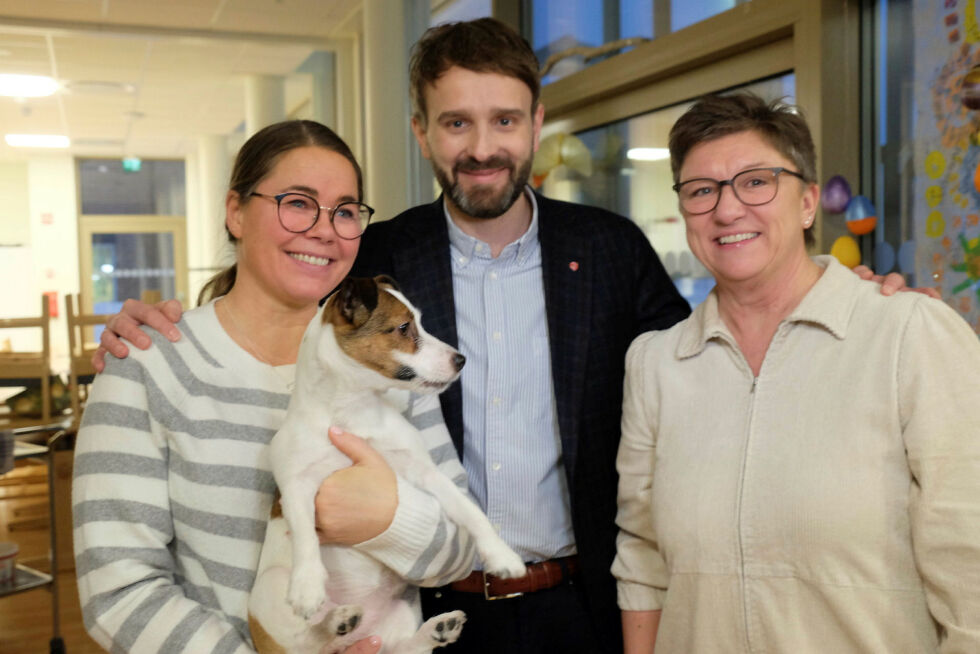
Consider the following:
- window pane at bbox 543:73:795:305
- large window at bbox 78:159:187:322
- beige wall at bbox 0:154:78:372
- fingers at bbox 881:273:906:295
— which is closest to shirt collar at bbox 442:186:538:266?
fingers at bbox 881:273:906:295

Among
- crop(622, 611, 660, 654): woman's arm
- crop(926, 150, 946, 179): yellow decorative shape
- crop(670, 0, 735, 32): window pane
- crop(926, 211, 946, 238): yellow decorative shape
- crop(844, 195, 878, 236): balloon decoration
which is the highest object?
crop(670, 0, 735, 32): window pane

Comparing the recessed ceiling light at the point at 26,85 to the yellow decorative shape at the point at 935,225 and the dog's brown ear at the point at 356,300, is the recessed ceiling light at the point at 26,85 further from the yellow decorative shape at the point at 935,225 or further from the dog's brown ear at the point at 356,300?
the yellow decorative shape at the point at 935,225

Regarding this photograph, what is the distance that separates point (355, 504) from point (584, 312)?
71 cm

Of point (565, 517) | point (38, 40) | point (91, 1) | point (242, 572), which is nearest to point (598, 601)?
point (565, 517)

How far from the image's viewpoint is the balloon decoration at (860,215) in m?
2.48

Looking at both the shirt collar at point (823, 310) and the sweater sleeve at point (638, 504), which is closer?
the shirt collar at point (823, 310)

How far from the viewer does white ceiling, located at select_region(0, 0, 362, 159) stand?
651cm

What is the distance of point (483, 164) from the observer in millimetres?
1807

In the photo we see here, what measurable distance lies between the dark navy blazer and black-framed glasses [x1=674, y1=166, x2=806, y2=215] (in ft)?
1.47

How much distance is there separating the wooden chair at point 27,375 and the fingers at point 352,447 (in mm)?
4009

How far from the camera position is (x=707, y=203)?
1457 mm

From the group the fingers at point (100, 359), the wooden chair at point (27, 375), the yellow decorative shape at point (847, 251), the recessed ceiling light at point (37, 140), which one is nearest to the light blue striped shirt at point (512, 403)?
the fingers at point (100, 359)

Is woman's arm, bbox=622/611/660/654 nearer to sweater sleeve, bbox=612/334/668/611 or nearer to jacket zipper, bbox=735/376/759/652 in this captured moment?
sweater sleeve, bbox=612/334/668/611

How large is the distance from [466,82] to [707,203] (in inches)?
24.4
